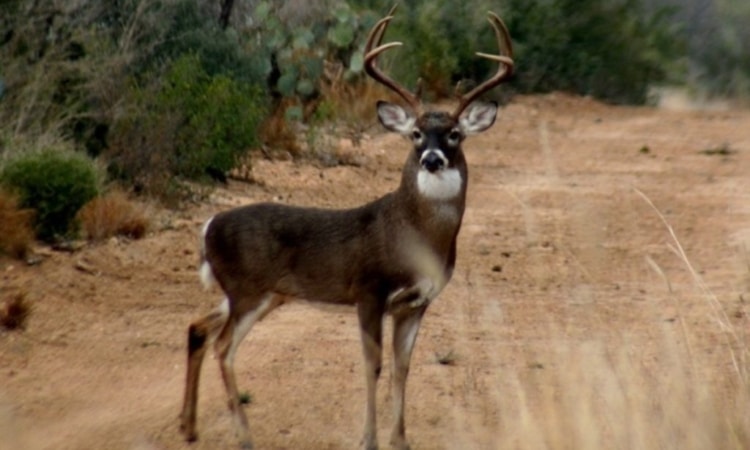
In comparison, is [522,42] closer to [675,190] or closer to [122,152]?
[675,190]

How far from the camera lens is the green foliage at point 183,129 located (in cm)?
1603

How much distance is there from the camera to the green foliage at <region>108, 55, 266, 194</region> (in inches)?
631

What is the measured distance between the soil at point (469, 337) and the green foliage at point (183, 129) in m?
0.43

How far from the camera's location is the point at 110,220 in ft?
46.3

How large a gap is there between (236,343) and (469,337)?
2562 millimetres

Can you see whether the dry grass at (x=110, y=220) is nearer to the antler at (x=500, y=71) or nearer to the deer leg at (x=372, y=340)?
the antler at (x=500, y=71)

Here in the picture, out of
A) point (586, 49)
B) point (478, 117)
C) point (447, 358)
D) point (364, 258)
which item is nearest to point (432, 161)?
point (364, 258)

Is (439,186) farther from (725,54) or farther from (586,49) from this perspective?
(725,54)

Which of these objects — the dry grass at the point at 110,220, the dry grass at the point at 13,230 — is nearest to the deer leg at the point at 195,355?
the dry grass at the point at 13,230

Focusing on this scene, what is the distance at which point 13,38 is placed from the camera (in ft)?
51.8

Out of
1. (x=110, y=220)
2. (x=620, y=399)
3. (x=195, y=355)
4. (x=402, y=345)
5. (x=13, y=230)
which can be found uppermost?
(x=620, y=399)

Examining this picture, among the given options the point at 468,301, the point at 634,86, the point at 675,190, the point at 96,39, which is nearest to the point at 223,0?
the point at 96,39

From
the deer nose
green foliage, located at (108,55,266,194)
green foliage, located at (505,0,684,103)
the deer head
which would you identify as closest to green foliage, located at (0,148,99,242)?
green foliage, located at (108,55,266,194)

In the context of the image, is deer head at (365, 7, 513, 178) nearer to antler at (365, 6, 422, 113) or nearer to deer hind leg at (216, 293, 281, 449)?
antler at (365, 6, 422, 113)
